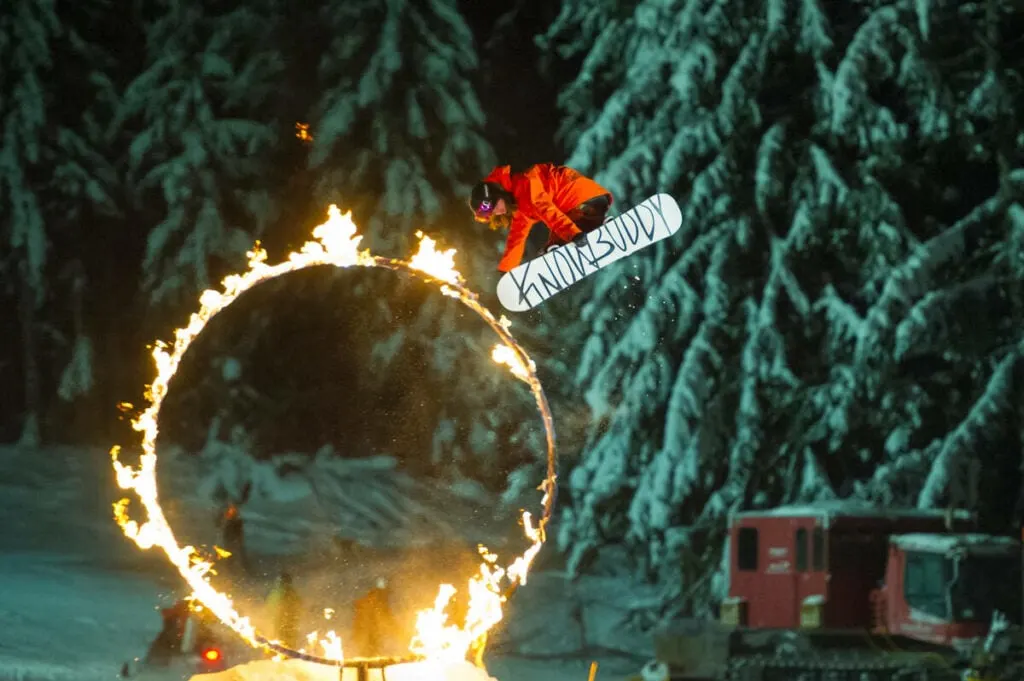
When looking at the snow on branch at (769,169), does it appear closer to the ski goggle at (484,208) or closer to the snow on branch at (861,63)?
the snow on branch at (861,63)

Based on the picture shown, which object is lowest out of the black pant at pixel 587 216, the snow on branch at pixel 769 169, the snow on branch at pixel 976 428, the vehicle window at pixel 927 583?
the vehicle window at pixel 927 583

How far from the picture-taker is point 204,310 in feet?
23.3

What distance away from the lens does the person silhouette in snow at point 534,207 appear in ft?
26.8

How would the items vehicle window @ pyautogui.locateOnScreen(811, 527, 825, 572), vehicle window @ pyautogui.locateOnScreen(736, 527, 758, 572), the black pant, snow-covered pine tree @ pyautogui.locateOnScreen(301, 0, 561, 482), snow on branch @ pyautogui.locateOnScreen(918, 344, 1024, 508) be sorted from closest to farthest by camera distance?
the black pant
vehicle window @ pyautogui.locateOnScreen(811, 527, 825, 572)
snow on branch @ pyautogui.locateOnScreen(918, 344, 1024, 508)
vehicle window @ pyautogui.locateOnScreen(736, 527, 758, 572)
snow-covered pine tree @ pyautogui.locateOnScreen(301, 0, 561, 482)

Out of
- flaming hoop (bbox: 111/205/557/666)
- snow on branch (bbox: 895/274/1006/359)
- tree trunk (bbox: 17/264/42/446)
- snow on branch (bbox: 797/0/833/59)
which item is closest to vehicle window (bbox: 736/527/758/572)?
snow on branch (bbox: 895/274/1006/359)

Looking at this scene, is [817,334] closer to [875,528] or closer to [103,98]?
[875,528]

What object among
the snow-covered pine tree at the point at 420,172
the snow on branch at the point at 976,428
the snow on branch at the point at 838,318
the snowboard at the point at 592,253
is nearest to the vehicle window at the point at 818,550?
the snow on branch at the point at 976,428

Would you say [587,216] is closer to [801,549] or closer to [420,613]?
[420,613]

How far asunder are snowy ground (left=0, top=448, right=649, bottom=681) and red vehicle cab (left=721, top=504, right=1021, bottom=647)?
1.46m

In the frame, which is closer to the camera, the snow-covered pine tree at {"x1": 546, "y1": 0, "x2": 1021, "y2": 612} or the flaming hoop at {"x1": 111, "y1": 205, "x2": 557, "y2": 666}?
the flaming hoop at {"x1": 111, "y1": 205, "x2": 557, "y2": 666}

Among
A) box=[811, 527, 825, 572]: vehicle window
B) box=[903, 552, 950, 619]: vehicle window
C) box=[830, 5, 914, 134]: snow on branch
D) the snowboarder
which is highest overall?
box=[830, 5, 914, 134]: snow on branch

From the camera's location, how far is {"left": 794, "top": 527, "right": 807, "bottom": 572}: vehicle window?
35.1 feet

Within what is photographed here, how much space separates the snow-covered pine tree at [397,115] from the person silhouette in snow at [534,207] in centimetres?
462

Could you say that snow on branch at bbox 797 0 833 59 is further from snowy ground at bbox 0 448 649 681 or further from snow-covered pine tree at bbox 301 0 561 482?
snowy ground at bbox 0 448 649 681
